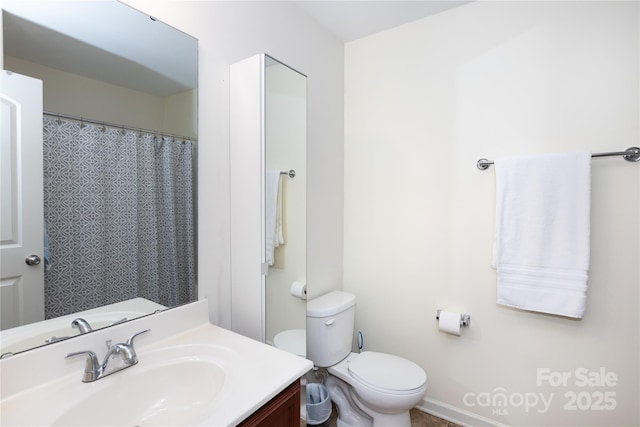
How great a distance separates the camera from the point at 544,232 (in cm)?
154

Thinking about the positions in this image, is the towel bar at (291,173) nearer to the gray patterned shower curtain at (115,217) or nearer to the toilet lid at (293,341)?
the gray patterned shower curtain at (115,217)

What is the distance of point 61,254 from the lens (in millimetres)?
953

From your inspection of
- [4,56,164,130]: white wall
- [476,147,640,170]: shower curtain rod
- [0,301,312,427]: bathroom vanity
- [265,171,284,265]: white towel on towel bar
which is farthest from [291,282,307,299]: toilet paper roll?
[476,147,640,170]: shower curtain rod

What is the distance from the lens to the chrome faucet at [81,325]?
3.20 feet

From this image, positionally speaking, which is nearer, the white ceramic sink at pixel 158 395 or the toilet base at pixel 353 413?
the white ceramic sink at pixel 158 395

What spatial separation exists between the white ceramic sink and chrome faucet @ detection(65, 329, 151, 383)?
1.3 inches

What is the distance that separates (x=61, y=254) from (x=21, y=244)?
97 millimetres

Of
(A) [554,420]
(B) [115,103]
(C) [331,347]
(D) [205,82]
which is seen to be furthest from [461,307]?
(B) [115,103]

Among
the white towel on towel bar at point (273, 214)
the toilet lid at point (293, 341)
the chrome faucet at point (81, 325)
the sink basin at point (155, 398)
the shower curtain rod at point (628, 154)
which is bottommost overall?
the toilet lid at point (293, 341)

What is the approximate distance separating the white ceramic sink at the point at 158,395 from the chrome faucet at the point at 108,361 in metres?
0.03

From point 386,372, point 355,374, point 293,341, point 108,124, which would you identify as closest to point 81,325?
point 108,124

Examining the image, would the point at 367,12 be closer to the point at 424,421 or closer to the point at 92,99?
the point at 92,99

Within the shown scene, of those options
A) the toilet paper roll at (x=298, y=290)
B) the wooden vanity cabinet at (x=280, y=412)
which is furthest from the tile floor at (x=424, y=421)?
the wooden vanity cabinet at (x=280, y=412)

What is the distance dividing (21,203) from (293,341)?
4.00 ft
